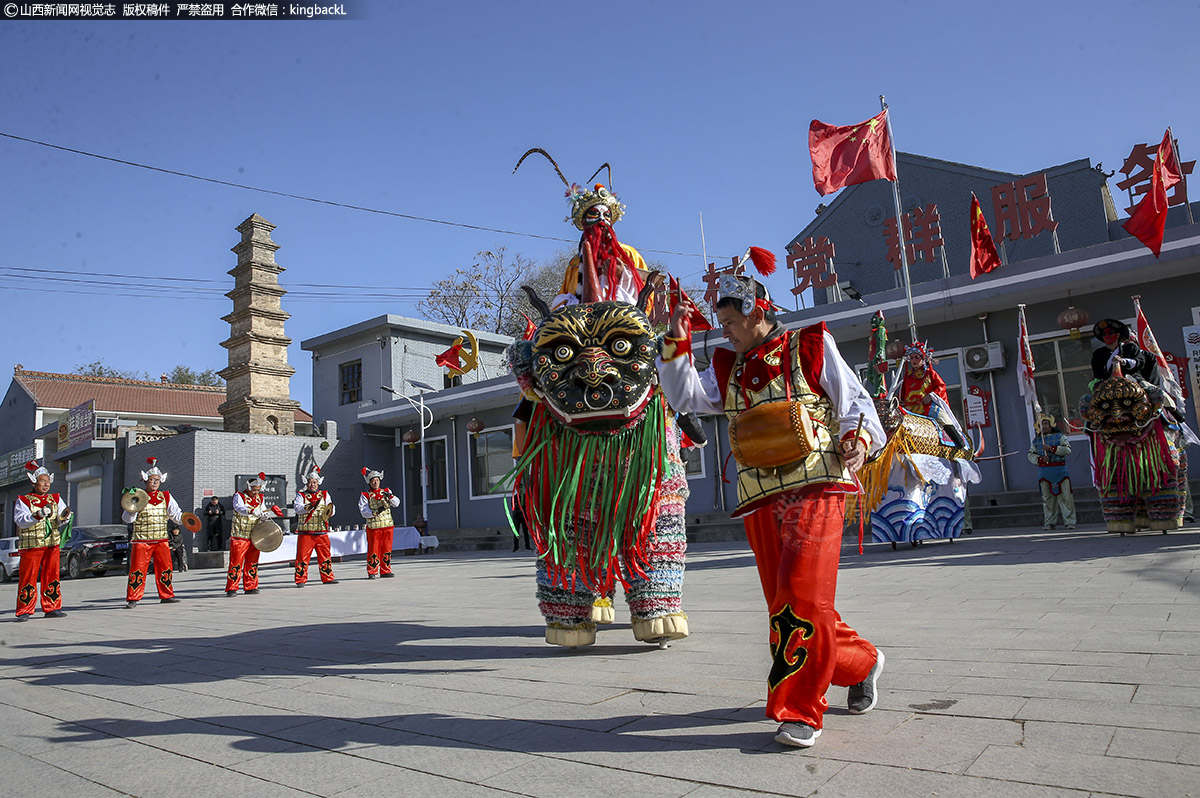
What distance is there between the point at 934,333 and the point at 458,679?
1357cm

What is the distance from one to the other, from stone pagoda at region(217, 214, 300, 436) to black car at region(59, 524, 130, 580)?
317 inches

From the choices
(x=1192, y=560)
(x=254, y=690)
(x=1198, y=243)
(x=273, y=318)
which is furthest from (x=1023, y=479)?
(x=273, y=318)

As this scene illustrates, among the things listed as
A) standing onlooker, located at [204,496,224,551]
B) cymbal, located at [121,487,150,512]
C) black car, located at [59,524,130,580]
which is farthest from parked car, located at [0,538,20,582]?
cymbal, located at [121,487,150,512]

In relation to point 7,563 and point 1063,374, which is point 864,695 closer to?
point 1063,374

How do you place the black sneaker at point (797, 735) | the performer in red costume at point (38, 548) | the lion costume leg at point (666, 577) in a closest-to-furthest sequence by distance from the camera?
the black sneaker at point (797, 735) < the lion costume leg at point (666, 577) < the performer in red costume at point (38, 548)

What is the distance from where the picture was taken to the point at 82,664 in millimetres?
5160

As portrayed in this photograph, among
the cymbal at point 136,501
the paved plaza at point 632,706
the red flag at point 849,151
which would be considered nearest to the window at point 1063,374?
the red flag at point 849,151

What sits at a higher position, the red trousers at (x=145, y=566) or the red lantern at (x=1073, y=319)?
the red lantern at (x=1073, y=319)

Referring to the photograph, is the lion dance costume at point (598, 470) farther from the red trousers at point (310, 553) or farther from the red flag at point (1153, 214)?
the red flag at point (1153, 214)

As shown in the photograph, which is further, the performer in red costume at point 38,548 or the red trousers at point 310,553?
the red trousers at point 310,553

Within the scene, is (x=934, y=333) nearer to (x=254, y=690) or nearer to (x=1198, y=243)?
(x=1198, y=243)

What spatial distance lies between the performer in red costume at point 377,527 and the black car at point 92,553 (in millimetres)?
8121

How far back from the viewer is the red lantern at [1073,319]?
13336 millimetres

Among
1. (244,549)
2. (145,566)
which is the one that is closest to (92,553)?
(244,549)
